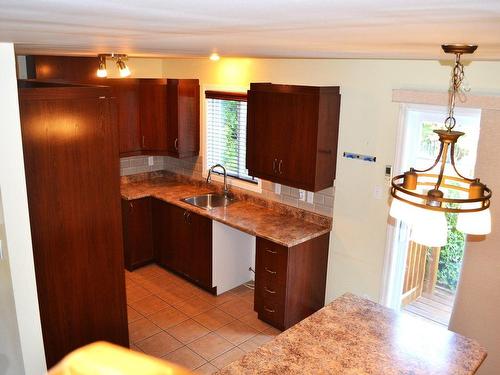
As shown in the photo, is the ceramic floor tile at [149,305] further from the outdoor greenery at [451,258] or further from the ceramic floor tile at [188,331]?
the outdoor greenery at [451,258]

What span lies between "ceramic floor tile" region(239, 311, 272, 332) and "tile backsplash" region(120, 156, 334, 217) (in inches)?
44.9

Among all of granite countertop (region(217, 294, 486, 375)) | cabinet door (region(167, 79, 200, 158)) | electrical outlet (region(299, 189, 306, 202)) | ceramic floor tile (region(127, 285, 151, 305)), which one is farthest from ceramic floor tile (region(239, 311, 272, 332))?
cabinet door (region(167, 79, 200, 158))

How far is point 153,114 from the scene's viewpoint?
5.20 m

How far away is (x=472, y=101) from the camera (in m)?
3.04

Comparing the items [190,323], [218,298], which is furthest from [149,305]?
[218,298]

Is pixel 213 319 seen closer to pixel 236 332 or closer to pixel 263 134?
pixel 236 332

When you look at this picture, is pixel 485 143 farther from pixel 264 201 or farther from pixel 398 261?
pixel 264 201

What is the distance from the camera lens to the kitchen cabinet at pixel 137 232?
16.5 ft

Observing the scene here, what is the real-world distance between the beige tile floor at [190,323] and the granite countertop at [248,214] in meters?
0.89

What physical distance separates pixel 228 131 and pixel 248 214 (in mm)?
1044

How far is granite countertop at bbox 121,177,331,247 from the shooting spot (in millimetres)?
3990

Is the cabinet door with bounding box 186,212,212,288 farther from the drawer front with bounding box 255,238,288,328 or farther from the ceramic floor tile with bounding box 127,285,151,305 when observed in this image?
the drawer front with bounding box 255,238,288,328

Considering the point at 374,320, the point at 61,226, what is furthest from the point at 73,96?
the point at 374,320

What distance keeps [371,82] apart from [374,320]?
1931 millimetres
